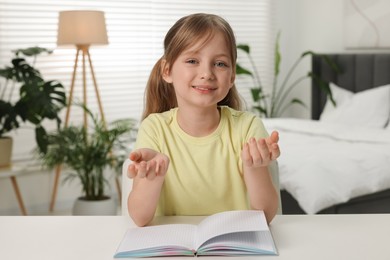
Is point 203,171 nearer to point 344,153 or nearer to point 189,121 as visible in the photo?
point 189,121

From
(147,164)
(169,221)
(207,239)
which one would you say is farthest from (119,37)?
(207,239)

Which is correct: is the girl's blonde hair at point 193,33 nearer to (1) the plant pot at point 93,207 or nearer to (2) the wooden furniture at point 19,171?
(1) the plant pot at point 93,207

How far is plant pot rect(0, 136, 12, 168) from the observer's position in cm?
408

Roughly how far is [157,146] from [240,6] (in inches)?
177

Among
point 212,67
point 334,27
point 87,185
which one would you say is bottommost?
point 87,185

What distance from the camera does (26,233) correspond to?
1.38m

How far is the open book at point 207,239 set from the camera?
1.20m

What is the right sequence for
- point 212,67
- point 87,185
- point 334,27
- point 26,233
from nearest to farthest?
point 26,233, point 212,67, point 87,185, point 334,27

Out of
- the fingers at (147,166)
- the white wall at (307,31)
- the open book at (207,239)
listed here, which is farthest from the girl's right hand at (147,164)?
the white wall at (307,31)

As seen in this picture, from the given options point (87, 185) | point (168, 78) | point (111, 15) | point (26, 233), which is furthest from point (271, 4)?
point (26, 233)

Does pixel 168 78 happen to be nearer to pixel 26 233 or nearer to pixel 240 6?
pixel 26 233

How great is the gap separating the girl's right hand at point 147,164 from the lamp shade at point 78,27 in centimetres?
305

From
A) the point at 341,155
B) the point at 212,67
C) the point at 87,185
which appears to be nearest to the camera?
the point at 212,67

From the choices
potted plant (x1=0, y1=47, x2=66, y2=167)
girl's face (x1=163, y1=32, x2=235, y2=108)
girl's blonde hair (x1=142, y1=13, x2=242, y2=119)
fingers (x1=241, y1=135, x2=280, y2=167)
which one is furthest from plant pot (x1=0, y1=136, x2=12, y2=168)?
fingers (x1=241, y1=135, x2=280, y2=167)
